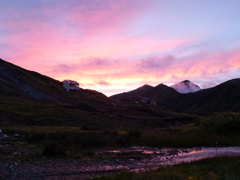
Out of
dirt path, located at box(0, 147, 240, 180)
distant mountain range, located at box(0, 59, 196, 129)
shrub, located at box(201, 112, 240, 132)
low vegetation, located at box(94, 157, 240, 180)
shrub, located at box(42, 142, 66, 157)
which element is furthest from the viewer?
distant mountain range, located at box(0, 59, 196, 129)

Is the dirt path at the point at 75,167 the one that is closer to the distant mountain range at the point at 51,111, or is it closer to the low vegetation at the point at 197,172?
the low vegetation at the point at 197,172

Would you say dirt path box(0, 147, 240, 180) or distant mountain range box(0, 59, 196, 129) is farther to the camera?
distant mountain range box(0, 59, 196, 129)

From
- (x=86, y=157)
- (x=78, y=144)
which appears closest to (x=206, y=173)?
(x=86, y=157)

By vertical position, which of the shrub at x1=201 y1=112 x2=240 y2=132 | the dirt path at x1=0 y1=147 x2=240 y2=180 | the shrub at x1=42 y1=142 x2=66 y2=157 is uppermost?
the shrub at x1=201 y1=112 x2=240 y2=132

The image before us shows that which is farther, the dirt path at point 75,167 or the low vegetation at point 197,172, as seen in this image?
the dirt path at point 75,167

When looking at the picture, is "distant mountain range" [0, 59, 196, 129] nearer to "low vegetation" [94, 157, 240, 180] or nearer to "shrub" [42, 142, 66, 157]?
"shrub" [42, 142, 66, 157]

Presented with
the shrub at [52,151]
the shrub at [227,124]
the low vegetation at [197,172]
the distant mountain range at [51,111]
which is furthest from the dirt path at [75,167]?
the distant mountain range at [51,111]

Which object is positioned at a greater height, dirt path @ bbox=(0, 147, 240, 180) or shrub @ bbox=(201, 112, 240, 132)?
shrub @ bbox=(201, 112, 240, 132)

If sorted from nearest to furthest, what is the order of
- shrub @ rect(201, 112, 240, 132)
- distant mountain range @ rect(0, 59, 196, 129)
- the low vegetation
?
1. the low vegetation
2. shrub @ rect(201, 112, 240, 132)
3. distant mountain range @ rect(0, 59, 196, 129)

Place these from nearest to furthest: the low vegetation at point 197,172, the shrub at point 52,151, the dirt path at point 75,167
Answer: the low vegetation at point 197,172 → the dirt path at point 75,167 → the shrub at point 52,151

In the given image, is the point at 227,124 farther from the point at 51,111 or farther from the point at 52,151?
the point at 51,111

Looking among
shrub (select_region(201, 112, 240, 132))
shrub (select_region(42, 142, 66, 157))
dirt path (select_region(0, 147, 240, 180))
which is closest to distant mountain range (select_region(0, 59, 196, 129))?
shrub (select_region(42, 142, 66, 157))

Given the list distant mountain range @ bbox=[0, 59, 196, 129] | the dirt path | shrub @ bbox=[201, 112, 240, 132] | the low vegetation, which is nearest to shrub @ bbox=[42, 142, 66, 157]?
the dirt path

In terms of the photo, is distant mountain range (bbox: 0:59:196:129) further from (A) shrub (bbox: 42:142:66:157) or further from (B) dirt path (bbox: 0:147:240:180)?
(B) dirt path (bbox: 0:147:240:180)
